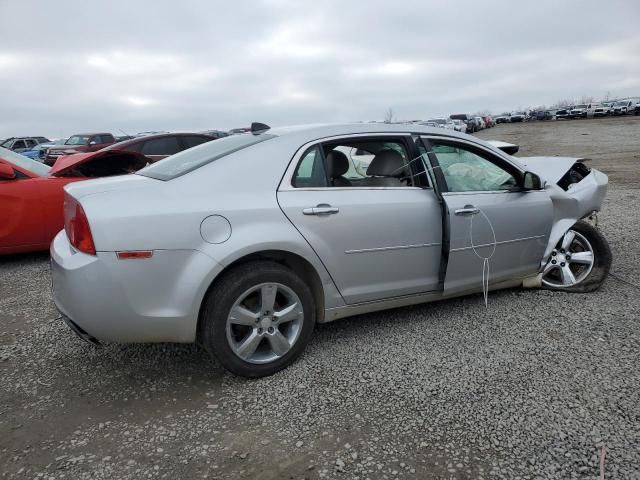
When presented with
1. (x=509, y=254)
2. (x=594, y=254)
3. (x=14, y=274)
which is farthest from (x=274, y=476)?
(x=14, y=274)

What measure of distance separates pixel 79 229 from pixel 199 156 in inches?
37.0

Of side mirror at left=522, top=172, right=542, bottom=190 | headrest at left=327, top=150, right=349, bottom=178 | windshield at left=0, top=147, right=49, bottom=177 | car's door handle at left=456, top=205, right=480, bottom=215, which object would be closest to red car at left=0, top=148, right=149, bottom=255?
windshield at left=0, top=147, right=49, bottom=177

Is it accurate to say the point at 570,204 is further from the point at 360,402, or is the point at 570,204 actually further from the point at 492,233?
the point at 360,402

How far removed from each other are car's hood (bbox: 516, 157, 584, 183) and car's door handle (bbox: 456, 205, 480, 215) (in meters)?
1.11

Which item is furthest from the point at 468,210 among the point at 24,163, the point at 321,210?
the point at 24,163

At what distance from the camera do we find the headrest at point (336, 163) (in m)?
3.19

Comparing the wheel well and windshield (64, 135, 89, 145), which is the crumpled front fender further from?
windshield (64, 135, 89, 145)

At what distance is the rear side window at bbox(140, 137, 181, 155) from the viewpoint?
359 inches

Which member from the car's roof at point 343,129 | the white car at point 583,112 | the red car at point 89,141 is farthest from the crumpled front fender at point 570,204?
the white car at point 583,112

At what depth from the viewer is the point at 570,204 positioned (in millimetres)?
4047

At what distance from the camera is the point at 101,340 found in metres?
2.63

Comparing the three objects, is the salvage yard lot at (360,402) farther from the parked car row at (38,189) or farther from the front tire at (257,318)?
the parked car row at (38,189)

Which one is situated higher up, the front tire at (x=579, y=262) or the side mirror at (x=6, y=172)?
the side mirror at (x=6, y=172)

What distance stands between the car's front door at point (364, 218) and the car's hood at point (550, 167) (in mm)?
1537
